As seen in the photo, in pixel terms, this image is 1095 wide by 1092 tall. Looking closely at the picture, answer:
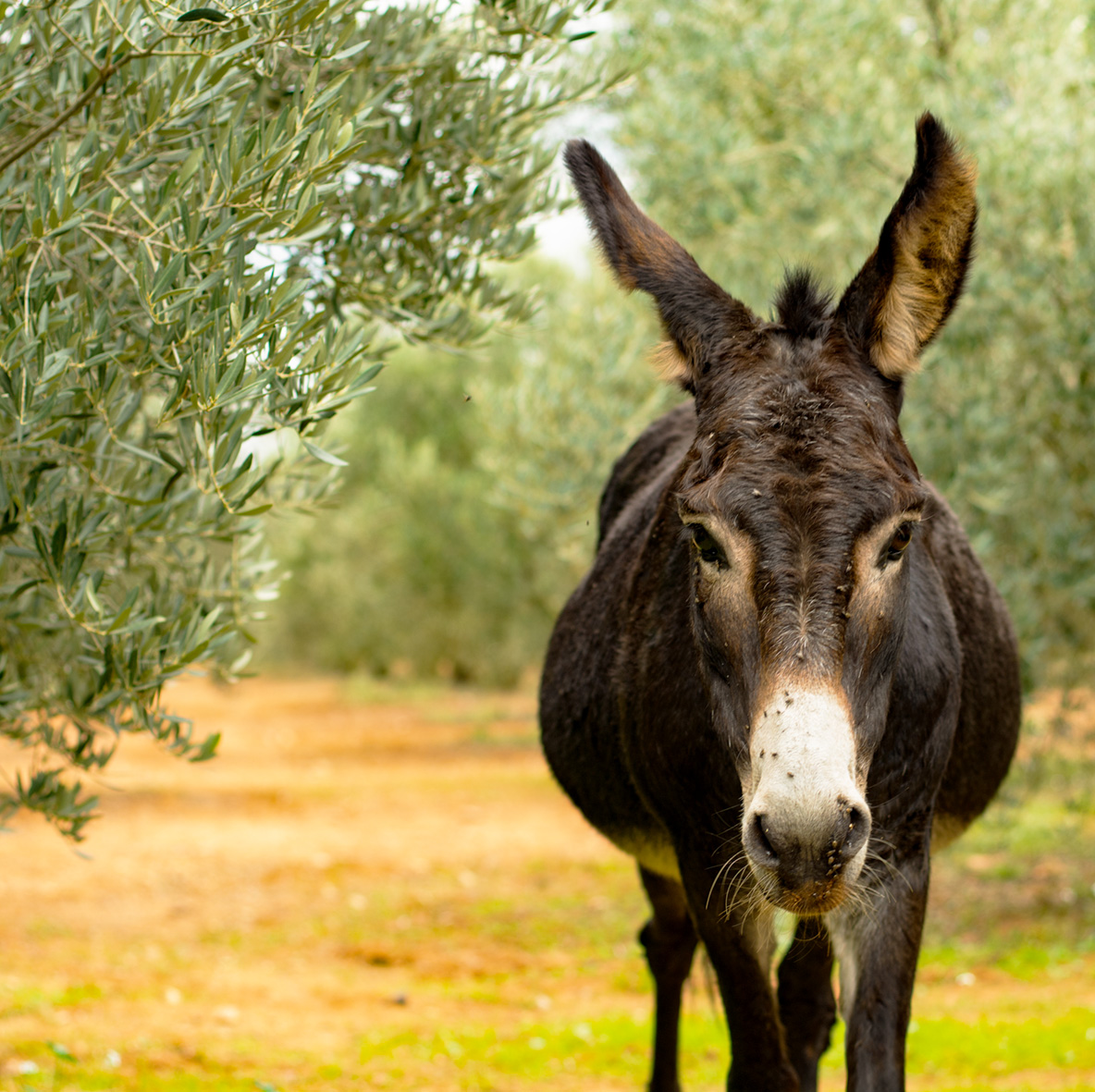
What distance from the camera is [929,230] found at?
3.09 metres

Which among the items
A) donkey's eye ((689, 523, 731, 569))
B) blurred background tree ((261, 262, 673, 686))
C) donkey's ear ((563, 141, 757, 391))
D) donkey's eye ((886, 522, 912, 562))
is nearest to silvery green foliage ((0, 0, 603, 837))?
donkey's ear ((563, 141, 757, 391))

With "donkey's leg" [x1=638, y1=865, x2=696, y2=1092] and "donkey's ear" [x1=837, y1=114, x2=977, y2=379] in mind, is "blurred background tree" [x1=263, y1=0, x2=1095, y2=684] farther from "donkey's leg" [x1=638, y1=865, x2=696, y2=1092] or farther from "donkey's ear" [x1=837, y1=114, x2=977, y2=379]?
"donkey's leg" [x1=638, y1=865, x2=696, y2=1092]

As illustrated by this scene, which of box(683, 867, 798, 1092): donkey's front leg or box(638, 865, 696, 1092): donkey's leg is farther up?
box(683, 867, 798, 1092): donkey's front leg

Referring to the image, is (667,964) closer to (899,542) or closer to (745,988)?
(745,988)

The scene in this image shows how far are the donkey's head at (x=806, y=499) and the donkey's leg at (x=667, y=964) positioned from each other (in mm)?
2539

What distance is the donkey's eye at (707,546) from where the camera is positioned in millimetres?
2832

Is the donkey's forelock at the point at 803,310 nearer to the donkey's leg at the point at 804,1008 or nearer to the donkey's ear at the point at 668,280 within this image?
the donkey's ear at the point at 668,280

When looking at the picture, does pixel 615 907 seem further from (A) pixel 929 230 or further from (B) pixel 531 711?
(B) pixel 531 711

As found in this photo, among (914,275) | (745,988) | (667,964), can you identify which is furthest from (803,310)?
(667,964)

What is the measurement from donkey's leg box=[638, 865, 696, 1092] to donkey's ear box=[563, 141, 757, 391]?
108 inches

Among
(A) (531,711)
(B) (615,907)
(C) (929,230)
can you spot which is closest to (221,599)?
(C) (929,230)

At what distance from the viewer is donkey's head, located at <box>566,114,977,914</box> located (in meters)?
2.48

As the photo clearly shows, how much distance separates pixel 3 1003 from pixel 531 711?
62.6ft

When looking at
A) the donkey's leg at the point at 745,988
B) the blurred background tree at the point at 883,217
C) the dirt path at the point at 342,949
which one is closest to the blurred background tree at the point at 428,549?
the blurred background tree at the point at 883,217
